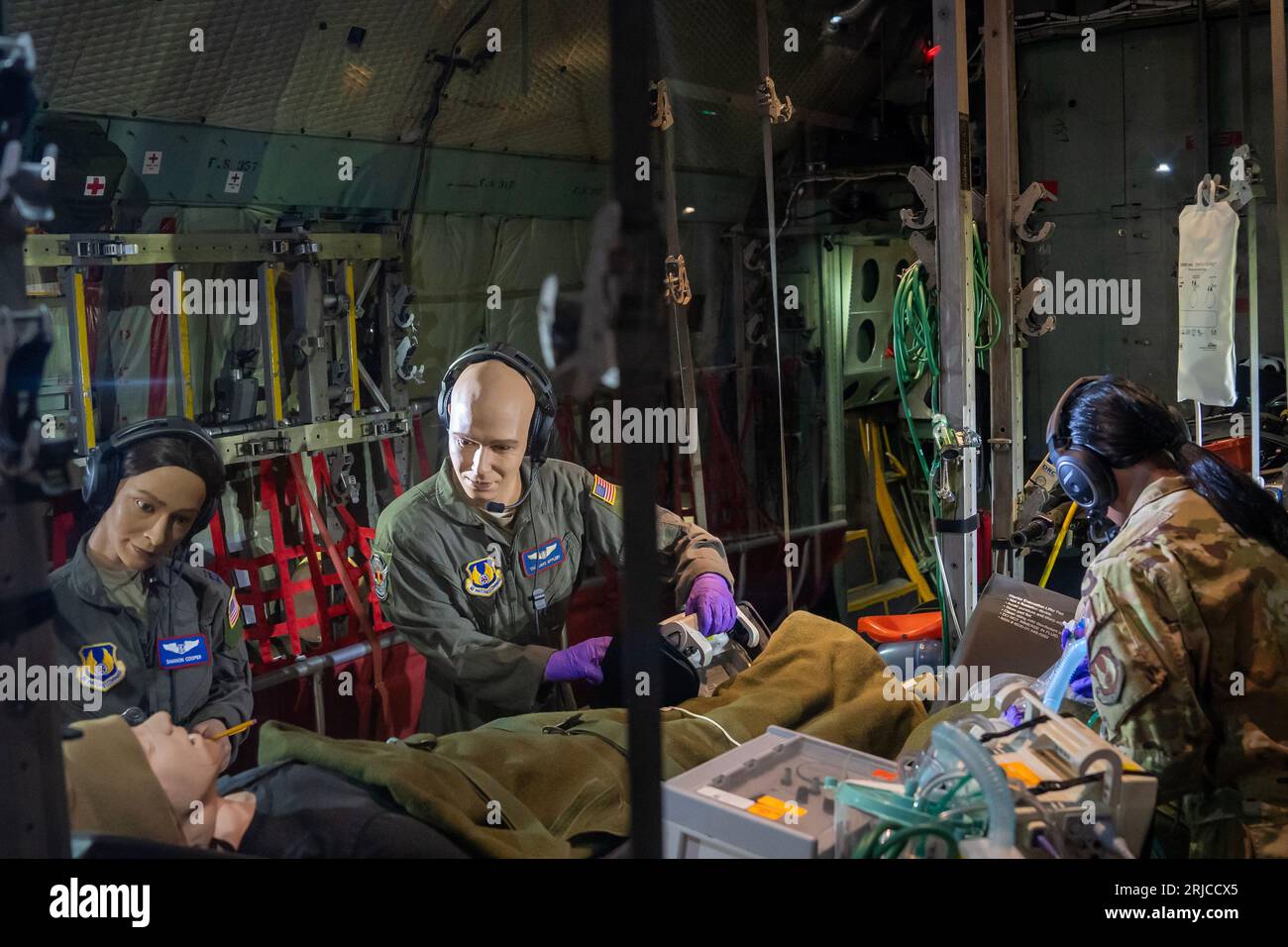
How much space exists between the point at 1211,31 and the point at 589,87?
3701mm

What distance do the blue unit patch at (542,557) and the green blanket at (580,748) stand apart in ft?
2.56

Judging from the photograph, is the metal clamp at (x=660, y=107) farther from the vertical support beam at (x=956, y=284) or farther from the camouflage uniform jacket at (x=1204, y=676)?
the camouflage uniform jacket at (x=1204, y=676)

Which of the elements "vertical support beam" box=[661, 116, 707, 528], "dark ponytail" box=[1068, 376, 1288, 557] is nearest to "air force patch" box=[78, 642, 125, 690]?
"vertical support beam" box=[661, 116, 707, 528]

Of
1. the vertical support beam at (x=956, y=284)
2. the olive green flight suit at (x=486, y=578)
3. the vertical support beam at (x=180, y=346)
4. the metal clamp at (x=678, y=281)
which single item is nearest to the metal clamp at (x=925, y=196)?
the vertical support beam at (x=956, y=284)

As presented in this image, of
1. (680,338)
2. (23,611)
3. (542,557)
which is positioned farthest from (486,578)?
(23,611)

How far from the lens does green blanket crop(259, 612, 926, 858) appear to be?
2914mm

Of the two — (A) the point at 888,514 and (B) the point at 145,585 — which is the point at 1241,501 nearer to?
(B) the point at 145,585

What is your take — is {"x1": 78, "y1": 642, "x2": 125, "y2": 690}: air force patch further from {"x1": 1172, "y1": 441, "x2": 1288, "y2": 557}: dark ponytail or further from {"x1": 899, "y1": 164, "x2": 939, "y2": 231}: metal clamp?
{"x1": 899, "y1": 164, "x2": 939, "y2": 231}: metal clamp

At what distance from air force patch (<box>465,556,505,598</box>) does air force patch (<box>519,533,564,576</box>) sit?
115mm

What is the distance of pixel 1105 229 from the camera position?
6969mm

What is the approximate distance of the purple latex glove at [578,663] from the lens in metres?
4.23

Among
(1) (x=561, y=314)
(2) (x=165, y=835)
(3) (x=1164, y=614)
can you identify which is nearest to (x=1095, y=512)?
(3) (x=1164, y=614)

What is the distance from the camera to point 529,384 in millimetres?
4184

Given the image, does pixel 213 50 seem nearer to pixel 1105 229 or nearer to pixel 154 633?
pixel 154 633
